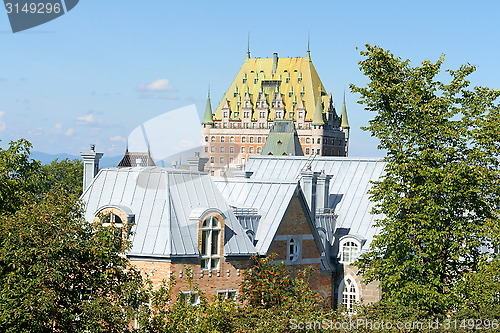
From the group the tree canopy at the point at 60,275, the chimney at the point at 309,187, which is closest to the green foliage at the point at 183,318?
the tree canopy at the point at 60,275

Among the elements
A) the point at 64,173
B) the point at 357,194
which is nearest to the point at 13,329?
the point at 357,194

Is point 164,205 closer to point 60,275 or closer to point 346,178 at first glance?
point 60,275

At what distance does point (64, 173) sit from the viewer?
106m

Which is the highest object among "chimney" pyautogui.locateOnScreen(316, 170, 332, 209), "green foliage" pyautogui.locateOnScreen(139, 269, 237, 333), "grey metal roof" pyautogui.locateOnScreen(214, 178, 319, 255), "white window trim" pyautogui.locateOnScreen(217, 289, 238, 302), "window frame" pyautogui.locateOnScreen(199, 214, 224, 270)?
"chimney" pyautogui.locateOnScreen(316, 170, 332, 209)

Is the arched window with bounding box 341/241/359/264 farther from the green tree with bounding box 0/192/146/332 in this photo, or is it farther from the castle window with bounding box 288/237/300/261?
the green tree with bounding box 0/192/146/332

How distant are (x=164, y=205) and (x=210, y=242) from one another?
2.47 metres

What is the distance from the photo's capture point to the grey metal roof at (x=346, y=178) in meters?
46.8

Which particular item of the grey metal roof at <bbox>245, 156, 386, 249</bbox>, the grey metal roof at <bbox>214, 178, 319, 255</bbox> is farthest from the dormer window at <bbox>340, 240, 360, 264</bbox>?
the grey metal roof at <bbox>214, 178, 319, 255</bbox>

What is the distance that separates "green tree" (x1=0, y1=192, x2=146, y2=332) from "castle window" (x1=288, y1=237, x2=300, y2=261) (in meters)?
15.2

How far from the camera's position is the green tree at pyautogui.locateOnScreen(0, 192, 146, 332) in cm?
2245

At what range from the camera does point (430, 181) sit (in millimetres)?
32625

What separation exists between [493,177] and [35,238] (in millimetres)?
19226

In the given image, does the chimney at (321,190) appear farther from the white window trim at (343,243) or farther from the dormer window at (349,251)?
the dormer window at (349,251)

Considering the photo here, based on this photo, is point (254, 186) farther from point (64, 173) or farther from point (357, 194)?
point (64, 173)
